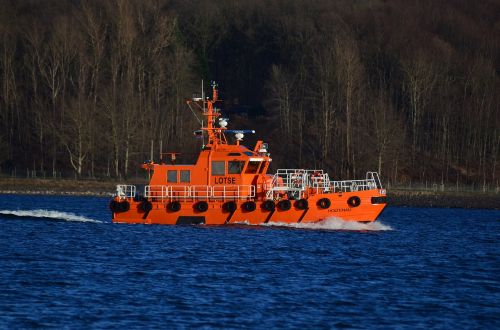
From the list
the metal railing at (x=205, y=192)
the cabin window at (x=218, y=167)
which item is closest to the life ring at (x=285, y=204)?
the metal railing at (x=205, y=192)

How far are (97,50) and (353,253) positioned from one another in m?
54.9

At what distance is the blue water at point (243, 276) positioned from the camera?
2831 centimetres

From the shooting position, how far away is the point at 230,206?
4875 centimetres

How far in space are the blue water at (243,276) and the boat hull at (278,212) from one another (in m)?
0.64

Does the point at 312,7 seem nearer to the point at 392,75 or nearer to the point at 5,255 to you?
the point at 392,75

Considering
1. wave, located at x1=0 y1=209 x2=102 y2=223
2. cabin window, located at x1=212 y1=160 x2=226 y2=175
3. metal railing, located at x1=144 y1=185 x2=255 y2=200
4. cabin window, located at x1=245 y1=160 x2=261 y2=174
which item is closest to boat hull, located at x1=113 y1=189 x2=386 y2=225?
metal railing, located at x1=144 y1=185 x2=255 y2=200

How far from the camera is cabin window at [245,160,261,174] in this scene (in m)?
49.3

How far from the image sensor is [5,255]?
132 feet

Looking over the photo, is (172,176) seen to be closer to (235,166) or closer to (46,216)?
(235,166)

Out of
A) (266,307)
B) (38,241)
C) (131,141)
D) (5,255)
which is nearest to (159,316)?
(266,307)

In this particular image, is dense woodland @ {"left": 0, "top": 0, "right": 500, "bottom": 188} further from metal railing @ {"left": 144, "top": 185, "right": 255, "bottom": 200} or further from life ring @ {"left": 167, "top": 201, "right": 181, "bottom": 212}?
life ring @ {"left": 167, "top": 201, "right": 181, "bottom": 212}

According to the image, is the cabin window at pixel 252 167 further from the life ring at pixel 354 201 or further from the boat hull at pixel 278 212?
the life ring at pixel 354 201

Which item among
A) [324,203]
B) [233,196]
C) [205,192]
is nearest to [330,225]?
[324,203]

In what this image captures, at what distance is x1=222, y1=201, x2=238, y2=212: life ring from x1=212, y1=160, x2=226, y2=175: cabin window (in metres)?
1.55
